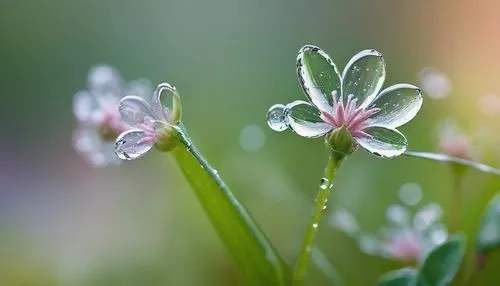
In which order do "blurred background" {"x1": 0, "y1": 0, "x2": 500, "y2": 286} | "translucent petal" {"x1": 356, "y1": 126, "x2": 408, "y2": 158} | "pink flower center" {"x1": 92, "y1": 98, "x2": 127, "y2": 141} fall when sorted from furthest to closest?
"blurred background" {"x1": 0, "y1": 0, "x2": 500, "y2": 286}, "pink flower center" {"x1": 92, "y1": 98, "x2": 127, "y2": 141}, "translucent petal" {"x1": 356, "y1": 126, "x2": 408, "y2": 158}

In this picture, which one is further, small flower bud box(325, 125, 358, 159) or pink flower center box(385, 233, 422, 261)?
pink flower center box(385, 233, 422, 261)

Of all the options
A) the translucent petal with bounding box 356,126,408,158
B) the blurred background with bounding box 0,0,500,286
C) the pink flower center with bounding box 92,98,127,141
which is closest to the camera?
the translucent petal with bounding box 356,126,408,158

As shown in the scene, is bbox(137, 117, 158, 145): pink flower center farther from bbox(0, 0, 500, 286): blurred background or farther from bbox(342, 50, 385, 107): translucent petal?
bbox(0, 0, 500, 286): blurred background

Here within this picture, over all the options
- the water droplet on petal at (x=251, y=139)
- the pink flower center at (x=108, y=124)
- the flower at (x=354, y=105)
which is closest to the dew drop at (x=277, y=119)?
the flower at (x=354, y=105)

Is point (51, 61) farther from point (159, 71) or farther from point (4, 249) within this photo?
point (4, 249)

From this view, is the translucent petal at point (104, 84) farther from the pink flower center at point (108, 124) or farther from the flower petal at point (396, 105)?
the flower petal at point (396, 105)

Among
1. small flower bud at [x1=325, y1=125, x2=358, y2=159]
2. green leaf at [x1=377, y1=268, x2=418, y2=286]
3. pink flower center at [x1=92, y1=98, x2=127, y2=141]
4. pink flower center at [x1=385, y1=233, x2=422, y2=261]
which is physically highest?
pink flower center at [x1=92, y1=98, x2=127, y2=141]

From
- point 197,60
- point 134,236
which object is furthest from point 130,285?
point 197,60

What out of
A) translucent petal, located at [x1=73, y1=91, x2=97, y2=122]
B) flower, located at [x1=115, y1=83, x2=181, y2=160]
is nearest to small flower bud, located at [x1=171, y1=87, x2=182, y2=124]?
flower, located at [x1=115, y1=83, x2=181, y2=160]

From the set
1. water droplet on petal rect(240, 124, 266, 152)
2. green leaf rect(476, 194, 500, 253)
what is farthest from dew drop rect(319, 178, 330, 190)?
water droplet on petal rect(240, 124, 266, 152)

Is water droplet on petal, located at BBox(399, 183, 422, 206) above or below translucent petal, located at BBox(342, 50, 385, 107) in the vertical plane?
above
